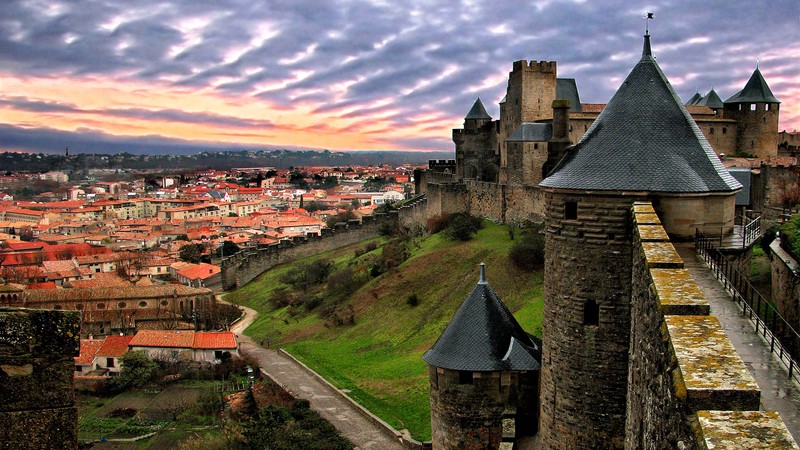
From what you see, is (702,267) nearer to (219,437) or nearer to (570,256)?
(570,256)

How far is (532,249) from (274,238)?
4532 centimetres

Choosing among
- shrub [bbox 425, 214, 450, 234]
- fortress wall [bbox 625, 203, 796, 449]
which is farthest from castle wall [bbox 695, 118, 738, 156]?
fortress wall [bbox 625, 203, 796, 449]

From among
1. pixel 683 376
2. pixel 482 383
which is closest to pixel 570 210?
pixel 482 383

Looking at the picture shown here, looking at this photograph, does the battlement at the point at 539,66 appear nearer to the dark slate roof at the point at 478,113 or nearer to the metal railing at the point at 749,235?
the dark slate roof at the point at 478,113

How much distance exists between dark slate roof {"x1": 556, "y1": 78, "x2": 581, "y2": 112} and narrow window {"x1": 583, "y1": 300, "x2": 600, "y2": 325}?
3042 cm

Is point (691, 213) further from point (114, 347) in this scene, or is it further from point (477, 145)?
point (477, 145)

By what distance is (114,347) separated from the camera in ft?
118

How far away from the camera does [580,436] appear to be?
29.9ft

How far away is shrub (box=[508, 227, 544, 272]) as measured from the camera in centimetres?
2705

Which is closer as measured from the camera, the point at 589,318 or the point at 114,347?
the point at 589,318

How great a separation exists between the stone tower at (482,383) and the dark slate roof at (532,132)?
23933 millimetres

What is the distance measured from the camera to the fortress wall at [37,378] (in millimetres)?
4324

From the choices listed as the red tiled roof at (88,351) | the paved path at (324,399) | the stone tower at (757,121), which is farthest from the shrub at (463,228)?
the red tiled roof at (88,351)

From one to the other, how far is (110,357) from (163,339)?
2671mm
